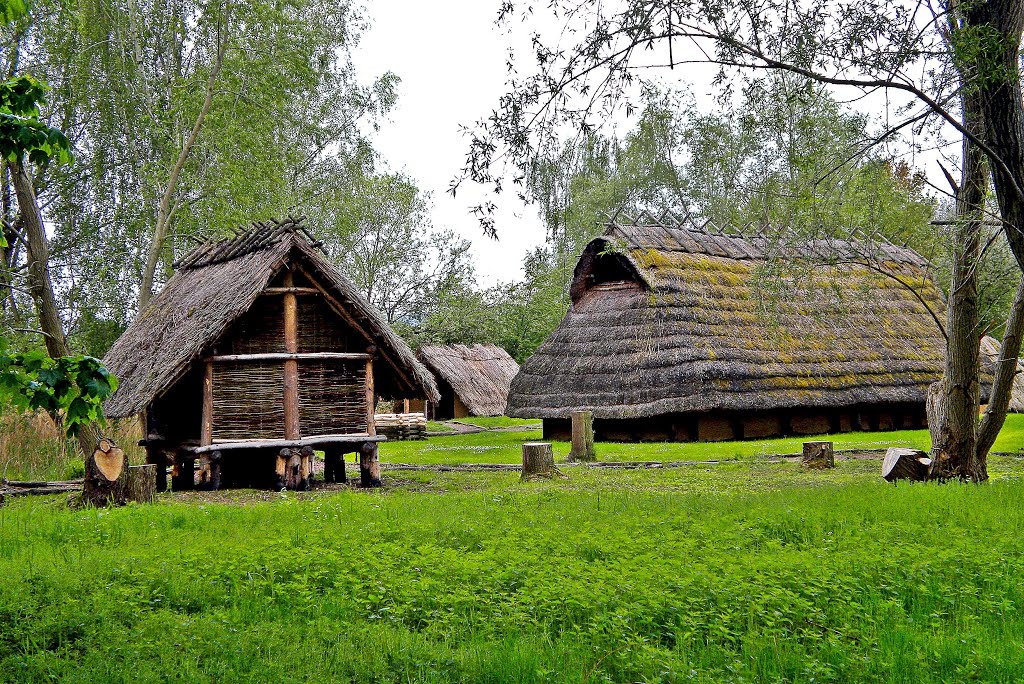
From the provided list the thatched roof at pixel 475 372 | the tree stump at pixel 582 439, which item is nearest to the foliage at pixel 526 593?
the tree stump at pixel 582 439

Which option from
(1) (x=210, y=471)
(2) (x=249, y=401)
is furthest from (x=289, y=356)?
(1) (x=210, y=471)

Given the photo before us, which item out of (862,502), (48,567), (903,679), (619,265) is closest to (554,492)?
(862,502)

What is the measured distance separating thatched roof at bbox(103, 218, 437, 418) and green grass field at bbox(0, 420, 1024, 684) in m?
4.11

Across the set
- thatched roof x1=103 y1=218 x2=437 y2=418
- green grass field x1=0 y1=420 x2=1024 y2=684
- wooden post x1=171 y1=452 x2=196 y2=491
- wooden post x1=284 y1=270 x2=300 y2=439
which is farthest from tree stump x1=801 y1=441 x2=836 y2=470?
wooden post x1=171 y1=452 x2=196 y2=491

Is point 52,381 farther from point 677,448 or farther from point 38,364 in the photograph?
point 677,448

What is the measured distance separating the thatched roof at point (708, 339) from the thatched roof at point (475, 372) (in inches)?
616

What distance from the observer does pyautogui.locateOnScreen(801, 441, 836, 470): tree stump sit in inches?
683

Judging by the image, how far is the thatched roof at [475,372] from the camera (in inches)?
1752

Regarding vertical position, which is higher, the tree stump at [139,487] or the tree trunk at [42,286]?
the tree trunk at [42,286]

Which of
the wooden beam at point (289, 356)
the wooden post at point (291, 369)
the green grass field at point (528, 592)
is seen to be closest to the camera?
the green grass field at point (528, 592)

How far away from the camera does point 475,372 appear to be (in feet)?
154

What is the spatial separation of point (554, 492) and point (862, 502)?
13.8ft

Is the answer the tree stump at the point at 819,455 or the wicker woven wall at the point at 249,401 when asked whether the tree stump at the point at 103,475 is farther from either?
the tree stump at the point at 819,455

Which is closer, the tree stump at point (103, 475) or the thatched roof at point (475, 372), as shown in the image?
the tree stump at point (103, 475)
